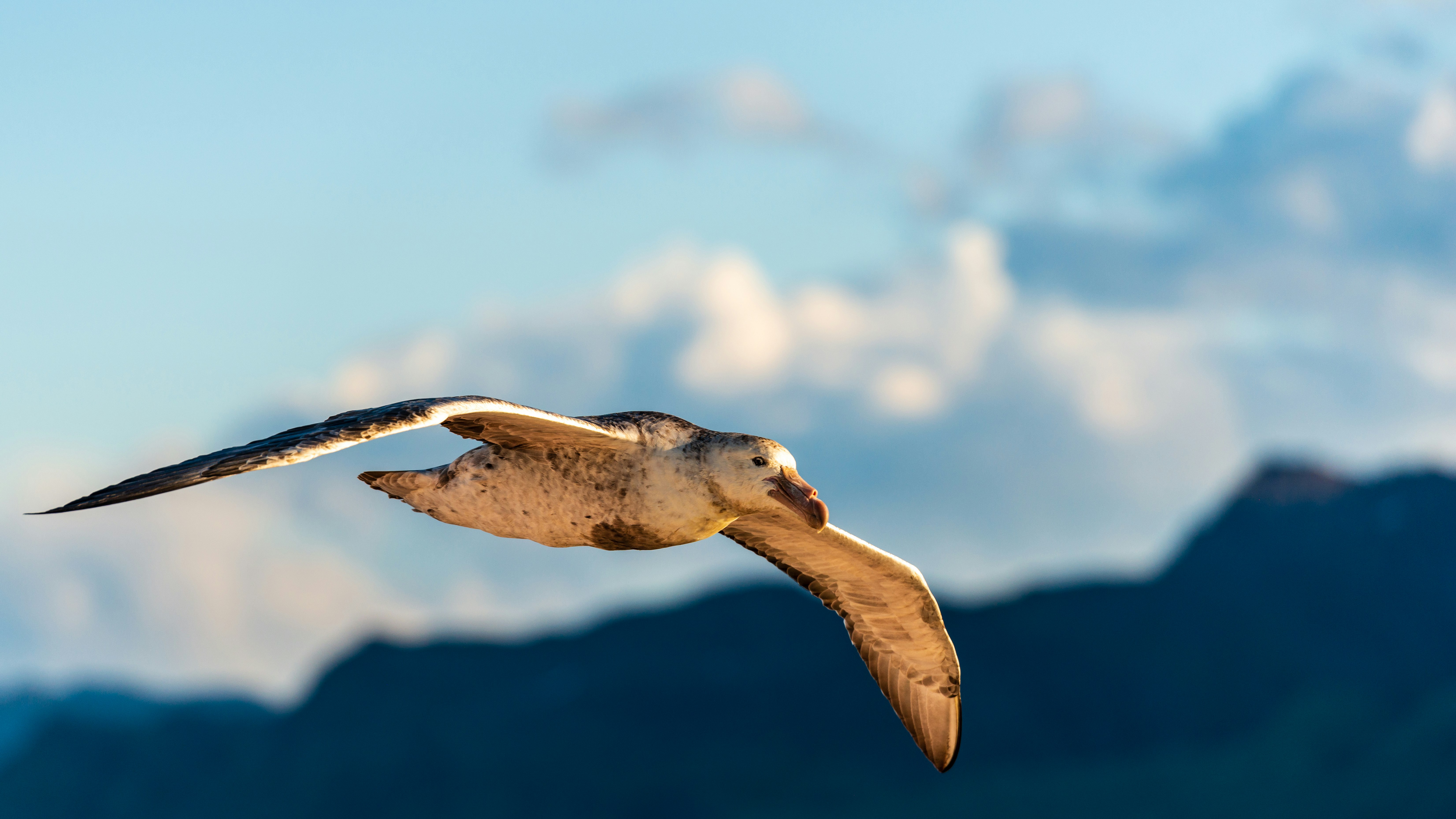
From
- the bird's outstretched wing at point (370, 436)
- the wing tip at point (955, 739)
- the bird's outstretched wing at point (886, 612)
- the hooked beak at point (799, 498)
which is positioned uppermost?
the bird's outstretched wing at point (370, 436)

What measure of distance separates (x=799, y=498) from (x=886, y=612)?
551cm

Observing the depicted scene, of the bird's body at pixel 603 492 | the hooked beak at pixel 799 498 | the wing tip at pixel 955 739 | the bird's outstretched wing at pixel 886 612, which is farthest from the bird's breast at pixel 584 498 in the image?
the wing tip at pixel 955 739

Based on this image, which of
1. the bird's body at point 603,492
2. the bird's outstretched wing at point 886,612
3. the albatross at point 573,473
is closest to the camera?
the albatross at point 573,473

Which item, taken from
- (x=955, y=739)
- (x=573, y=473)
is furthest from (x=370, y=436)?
(x=955, y=739)

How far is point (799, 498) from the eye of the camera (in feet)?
47.7

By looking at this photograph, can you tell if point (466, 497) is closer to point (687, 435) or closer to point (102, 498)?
point (687, 435)

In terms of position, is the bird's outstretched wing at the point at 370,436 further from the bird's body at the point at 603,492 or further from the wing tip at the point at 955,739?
the wing tip at the point at 955,739

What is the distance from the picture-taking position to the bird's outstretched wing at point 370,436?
12.0m

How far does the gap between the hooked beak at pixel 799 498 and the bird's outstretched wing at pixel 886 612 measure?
10.3 feet

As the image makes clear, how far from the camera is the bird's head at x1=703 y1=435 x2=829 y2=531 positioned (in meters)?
14.6

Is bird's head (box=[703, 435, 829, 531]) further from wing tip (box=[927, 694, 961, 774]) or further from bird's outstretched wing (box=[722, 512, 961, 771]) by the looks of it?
wing tip (box=[927, 694, 961, 774])

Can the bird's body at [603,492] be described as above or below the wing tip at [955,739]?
above

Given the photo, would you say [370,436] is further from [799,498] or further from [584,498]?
[799,498]

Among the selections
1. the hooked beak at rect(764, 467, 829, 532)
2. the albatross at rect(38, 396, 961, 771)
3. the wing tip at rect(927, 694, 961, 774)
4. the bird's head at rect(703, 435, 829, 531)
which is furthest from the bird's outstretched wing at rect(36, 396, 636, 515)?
the wing tip at rect(927, 694, 961, 774)
